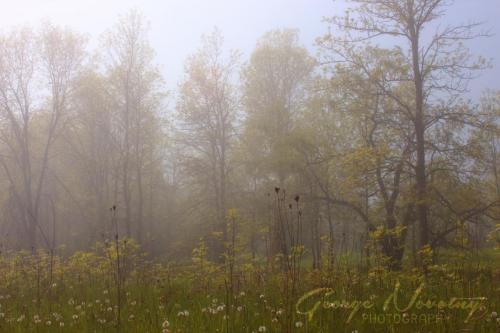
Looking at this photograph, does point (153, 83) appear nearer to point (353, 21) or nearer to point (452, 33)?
point (353, 21)

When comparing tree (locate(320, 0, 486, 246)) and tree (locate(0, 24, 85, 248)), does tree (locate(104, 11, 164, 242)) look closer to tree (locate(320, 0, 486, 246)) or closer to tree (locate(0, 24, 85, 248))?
tree (locate(0, 24, 85, 248))

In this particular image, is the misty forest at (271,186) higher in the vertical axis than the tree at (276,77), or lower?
lower

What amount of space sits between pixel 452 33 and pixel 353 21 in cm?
307

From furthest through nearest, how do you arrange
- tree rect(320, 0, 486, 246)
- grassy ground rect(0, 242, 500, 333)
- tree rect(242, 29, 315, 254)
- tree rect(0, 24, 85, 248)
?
tree rect(242, 29, 315, 254), tree rect(0, 24, 85, 248), tree rect(320, 0, 486, 246), grassy ground rect(0, 242, 500, 333)

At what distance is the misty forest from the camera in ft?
16.5

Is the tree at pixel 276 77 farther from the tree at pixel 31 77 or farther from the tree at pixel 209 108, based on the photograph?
the tree at pixel 31 77

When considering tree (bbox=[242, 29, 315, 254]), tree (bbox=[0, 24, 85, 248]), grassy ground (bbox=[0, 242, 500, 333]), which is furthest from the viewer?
tree (bbox=[242, 29, 315, 254])

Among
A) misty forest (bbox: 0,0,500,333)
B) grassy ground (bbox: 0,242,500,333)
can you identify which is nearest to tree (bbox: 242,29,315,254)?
misty forest (bbox: 0,0,500,333)

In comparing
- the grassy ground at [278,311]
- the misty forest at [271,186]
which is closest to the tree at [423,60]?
the misty forest at [271,186]

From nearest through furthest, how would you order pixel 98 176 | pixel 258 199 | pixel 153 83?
pixel 258 199 → pixel 153 83 → pixel 98 176

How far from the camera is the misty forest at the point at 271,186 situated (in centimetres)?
503

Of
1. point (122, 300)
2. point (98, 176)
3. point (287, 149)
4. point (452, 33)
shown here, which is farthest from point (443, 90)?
point (98, 176)

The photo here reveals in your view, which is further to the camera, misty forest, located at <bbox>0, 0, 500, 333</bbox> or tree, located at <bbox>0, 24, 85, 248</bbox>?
tree, located at <bbox>0, 24, 85, 248</bbox>

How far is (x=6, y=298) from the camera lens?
7086 millimetres
